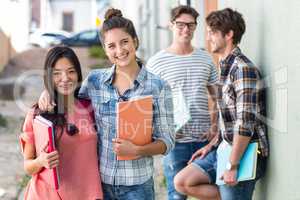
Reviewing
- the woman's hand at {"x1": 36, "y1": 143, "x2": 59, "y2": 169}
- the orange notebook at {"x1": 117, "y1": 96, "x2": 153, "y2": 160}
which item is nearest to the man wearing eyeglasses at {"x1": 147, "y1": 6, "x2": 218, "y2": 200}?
the orange notebook at {"x1": 117, "y1": 96, "x2": 153, "y2": 160}

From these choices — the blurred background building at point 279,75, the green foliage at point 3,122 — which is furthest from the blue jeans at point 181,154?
the green foliage at point 3,122

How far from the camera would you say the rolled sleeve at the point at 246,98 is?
3.45 metres

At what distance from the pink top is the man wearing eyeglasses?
63.2 inches

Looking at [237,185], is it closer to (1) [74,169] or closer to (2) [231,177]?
(2) [231,177]

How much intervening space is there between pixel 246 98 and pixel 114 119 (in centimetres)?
77

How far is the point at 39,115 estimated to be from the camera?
3.19 metres

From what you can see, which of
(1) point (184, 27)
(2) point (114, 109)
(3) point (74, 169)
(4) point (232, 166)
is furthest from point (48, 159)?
(1) point (184, 27)

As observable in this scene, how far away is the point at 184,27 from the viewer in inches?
186

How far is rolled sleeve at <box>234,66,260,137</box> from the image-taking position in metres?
3.45

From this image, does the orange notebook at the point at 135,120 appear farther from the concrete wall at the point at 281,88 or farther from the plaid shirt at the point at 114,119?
the concrete wall at the point at 281,88

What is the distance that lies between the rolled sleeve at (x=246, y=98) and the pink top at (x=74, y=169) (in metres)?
0.85

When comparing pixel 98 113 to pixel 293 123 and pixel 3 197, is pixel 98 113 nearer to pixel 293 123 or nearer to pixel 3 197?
pixel 293 123

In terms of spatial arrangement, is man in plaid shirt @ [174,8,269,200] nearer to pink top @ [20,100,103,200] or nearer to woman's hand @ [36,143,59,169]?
pink top @ [20,100,103,200]

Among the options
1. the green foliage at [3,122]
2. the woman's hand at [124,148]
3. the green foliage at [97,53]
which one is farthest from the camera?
the green foliage at [97,53]
